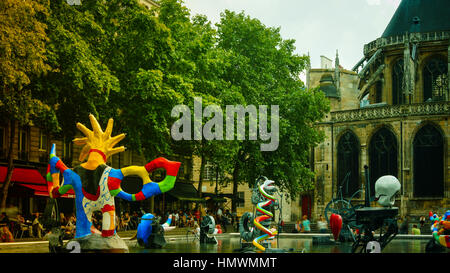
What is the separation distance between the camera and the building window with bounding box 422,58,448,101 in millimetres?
62281

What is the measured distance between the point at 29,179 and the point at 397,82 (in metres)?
39.5

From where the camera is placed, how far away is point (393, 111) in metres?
57.7

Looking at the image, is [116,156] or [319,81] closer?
[116,156]

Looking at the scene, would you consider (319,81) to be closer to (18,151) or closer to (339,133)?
(339,133)

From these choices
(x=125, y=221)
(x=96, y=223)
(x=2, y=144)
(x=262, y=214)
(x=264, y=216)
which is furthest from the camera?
(x=125, y=221)

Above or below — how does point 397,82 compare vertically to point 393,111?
above

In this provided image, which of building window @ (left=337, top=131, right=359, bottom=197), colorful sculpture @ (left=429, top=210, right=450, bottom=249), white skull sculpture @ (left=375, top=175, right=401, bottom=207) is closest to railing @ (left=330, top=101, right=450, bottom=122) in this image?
building window @ (left=337, top=131, right=359, bottom=197)

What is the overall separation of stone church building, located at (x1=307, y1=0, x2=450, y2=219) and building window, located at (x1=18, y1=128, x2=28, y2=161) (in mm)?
25903

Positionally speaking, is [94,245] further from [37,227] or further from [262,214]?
[37,227]

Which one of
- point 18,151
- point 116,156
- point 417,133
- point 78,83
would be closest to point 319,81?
point 417,133

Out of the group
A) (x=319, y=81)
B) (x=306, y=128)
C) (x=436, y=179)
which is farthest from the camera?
(x=319, y=81)

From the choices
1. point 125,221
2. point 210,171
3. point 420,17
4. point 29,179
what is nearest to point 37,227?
point 29,179

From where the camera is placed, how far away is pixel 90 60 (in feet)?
97.1
